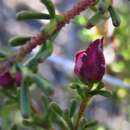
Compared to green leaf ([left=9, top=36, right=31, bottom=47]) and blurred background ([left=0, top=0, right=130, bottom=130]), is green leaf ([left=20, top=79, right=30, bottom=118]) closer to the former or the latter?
green leaf ([left=9, top=36, right=31, bottom=47])

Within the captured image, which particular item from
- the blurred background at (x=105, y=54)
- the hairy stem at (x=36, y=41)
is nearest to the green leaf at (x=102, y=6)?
the hairy stem at (x=36, y=41)

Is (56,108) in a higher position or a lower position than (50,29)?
lower

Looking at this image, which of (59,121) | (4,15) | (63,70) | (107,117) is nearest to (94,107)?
(107,117)

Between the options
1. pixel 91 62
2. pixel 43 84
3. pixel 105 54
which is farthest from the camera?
pixel 105 54

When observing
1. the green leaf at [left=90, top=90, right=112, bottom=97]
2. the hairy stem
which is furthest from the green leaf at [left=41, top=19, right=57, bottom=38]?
the green leaf at [left=90, top=90, right=112, bottom=97]

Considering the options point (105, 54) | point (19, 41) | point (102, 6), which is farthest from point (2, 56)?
point (105, 54)

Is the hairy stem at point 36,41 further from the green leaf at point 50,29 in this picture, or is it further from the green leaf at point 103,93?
the green leaf at point 103,93

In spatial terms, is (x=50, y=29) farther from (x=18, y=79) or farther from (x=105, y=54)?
(x=105, y=54)

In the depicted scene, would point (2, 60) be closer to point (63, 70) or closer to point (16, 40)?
point (16, 40)
